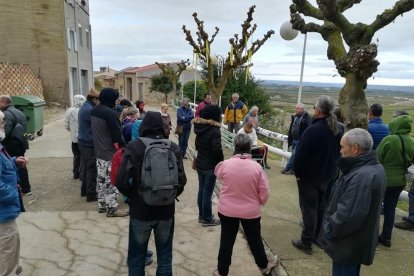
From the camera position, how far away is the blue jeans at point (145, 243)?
117 inches

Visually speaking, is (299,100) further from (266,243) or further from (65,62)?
(65,62)

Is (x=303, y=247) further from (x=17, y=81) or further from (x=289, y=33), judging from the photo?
(x=17, y=81)

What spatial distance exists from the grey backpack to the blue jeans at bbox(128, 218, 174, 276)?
0.27 m

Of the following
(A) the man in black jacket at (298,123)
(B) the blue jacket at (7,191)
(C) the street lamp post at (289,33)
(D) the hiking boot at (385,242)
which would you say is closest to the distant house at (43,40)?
(C) the street lamp post at (289,33)

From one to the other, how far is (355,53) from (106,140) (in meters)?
3.51

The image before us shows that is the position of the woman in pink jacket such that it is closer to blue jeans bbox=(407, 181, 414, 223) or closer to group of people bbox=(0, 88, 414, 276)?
group of people bbox=(0, 88, 414, 276)

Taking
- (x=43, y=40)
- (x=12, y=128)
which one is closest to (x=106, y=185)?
(x=12, y=128)

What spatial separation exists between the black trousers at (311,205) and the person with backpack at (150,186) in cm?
167

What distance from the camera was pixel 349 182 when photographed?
2.54 meters

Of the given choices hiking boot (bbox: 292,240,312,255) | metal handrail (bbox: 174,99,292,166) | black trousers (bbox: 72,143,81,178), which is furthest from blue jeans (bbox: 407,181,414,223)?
black trousers (bbox: 72,143,81,178)

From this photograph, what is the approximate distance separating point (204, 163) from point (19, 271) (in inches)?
99.2

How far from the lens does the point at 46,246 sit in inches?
162

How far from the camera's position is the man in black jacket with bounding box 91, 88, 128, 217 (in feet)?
15.4

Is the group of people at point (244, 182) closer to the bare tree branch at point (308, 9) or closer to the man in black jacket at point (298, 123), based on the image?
the bare tree branch at point (308, 9)
